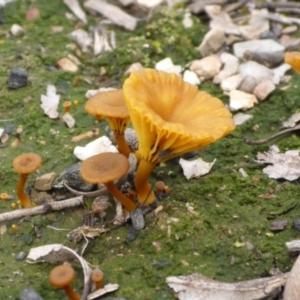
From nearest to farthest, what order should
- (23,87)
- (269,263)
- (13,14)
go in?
(269,263)
(23,87)
(13,14)

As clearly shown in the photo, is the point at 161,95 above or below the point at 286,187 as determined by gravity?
above

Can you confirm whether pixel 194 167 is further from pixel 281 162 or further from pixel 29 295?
pixel 29 295

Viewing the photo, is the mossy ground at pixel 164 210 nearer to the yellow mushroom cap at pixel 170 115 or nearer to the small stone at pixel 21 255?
the small stone at pixel 21 255

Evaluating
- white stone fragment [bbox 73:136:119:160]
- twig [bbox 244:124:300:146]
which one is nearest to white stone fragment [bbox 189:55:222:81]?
twig [bbox 244:124:300:146]

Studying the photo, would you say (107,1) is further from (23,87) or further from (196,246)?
(196,246)

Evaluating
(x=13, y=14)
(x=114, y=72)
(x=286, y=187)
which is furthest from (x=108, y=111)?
(x=13, y=14)

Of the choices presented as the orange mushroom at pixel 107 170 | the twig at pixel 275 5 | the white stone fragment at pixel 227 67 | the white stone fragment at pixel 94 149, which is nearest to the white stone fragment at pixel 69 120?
the white stone fragment at pixel 94 149

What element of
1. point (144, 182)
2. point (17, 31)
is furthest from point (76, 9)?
point (144, 182)
